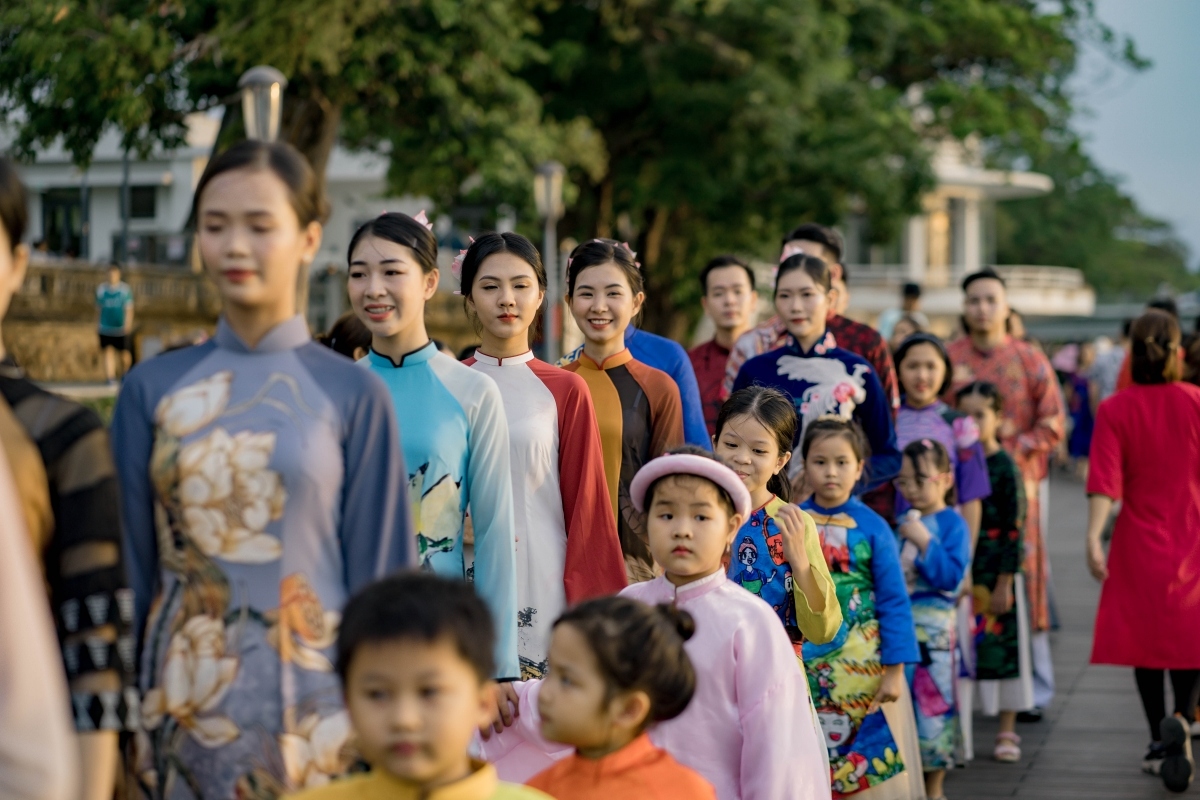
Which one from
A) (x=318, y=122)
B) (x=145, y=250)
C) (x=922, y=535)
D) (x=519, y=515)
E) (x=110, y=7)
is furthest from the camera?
(x=145, y=250)

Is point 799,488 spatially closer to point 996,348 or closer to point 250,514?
point 996,348

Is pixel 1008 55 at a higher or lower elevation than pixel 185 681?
higher

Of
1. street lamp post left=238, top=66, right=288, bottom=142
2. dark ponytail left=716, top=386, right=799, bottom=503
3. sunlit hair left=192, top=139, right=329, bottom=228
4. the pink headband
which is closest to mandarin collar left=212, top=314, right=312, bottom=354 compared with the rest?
sunlit hair left=192, top=139, right=329, bottom=228

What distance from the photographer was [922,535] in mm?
7477

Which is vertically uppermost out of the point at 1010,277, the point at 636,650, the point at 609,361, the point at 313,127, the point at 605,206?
the point at 313,127

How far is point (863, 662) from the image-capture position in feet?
19.8

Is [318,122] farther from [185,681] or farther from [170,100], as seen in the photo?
[185,681]

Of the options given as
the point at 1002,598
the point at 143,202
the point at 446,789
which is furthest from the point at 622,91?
the point at 143,202

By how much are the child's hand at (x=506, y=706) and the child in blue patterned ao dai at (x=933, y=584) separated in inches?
116

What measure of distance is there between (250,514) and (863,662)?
3504mm

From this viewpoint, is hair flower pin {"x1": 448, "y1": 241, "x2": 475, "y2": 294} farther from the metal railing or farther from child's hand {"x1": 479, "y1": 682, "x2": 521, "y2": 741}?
the metal railing

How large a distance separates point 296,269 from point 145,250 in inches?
1670

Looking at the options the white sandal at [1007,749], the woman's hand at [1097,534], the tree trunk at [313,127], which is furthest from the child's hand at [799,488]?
the tree trunk at [313,127]

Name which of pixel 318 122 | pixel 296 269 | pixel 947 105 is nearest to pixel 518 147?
pixel 318 122
